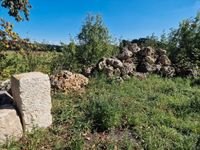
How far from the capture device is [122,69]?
32.2 feet

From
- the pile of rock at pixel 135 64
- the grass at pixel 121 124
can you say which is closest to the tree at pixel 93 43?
the pile of rock at pixel 135 64

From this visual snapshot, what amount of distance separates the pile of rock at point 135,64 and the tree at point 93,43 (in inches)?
58.6

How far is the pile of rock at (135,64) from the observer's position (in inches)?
384

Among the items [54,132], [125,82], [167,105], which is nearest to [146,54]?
[125,82]

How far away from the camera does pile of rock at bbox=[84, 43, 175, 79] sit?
9752 millimetres

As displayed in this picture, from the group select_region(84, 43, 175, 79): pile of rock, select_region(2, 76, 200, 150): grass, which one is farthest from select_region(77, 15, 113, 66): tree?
select_region(2, 76, 200, 150): grass

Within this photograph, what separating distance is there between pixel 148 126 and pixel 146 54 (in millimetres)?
5646

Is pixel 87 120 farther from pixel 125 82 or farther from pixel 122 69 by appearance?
pixel 122 69

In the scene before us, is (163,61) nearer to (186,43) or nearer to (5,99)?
(186,43)

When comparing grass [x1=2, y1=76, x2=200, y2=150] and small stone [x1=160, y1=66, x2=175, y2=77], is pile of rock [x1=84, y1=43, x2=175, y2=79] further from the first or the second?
grass [x1=2, y1=76, x2=200, y2=150]

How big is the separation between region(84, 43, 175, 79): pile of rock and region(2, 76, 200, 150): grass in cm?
213

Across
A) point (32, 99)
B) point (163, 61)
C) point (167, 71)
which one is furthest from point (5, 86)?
point (163, 61)

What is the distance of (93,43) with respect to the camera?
12.9 m

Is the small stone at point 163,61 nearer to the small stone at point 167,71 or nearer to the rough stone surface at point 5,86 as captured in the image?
the small stone at point 167,71
